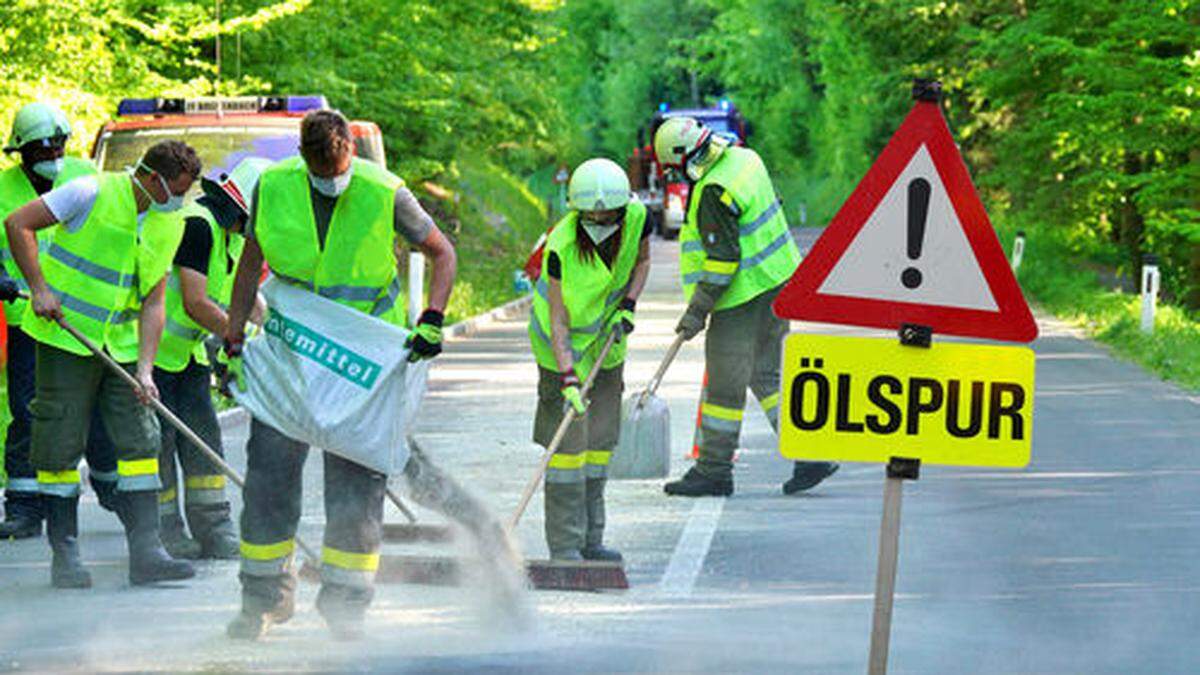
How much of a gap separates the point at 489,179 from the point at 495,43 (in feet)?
63.0

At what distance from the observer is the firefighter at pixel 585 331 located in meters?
10.4

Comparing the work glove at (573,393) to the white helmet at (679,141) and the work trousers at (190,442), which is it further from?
the white helmet at (679,141)

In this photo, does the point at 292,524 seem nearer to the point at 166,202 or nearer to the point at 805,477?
the point at 166,202

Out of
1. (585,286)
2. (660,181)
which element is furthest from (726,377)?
(660,181)

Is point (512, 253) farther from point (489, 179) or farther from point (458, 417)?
point (458, 417)

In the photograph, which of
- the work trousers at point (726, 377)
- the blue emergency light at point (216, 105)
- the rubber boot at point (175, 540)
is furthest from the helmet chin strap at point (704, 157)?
the blue emergency light at point (216, 105)

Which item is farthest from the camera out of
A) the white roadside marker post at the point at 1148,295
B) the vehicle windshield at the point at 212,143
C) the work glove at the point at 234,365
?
the white roadside marker post at the point at 1148,295

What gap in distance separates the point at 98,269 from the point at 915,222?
14.0ft

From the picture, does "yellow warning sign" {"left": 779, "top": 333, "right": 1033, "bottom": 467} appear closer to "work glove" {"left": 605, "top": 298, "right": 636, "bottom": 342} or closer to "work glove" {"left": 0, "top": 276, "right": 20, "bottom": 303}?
"work glove" {"left": 605, "top": 298, "right": 636, "bottom": 342}

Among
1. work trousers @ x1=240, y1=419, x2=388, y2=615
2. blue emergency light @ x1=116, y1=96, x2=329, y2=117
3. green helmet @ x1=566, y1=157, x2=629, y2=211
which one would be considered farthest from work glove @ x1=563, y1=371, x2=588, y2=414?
blue emergency light @ x1=116, y1=96, x2=329, y2=117

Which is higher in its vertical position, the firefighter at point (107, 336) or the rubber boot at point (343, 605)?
the firefighter at point (107, 336)

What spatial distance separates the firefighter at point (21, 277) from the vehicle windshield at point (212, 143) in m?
6.27

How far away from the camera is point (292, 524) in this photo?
336 inches

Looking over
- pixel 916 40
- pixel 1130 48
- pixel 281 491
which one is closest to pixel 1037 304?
pixel 1130 48
